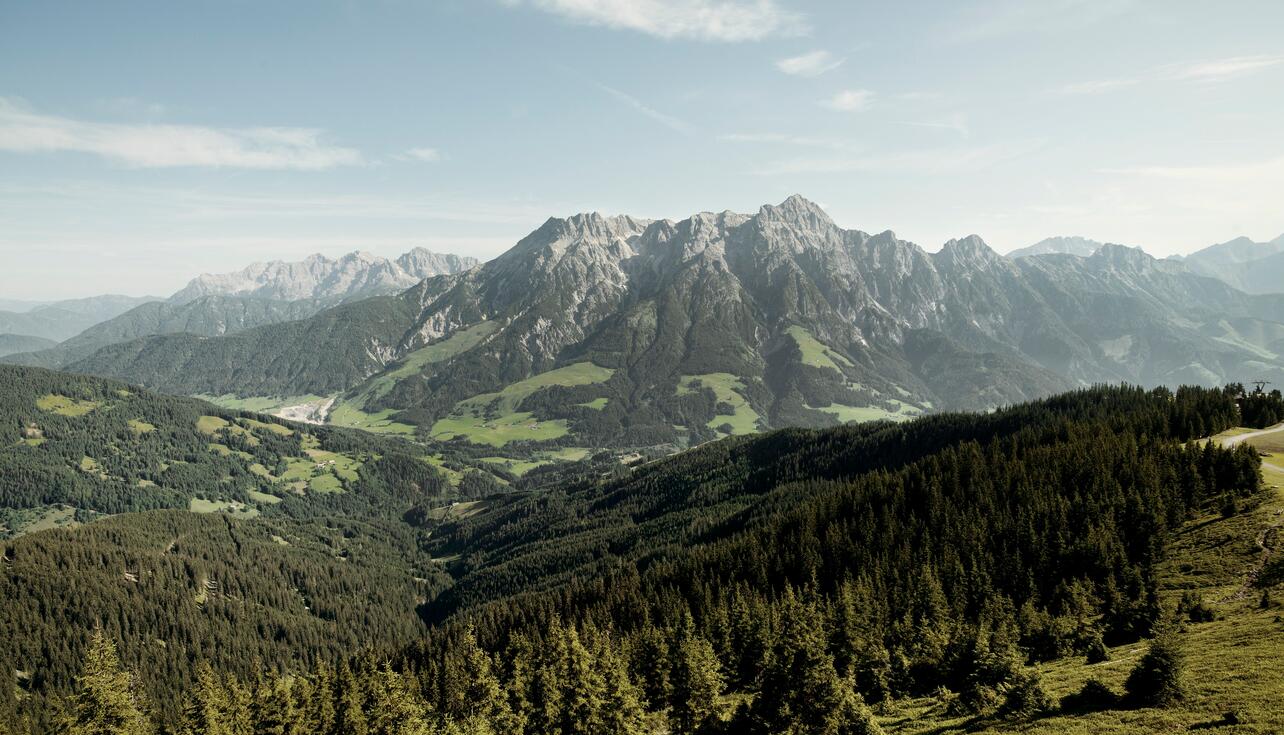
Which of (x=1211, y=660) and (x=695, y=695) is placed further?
(x=695, y=695)

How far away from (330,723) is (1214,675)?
94288 mm

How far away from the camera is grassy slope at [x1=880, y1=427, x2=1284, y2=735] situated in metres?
43.9

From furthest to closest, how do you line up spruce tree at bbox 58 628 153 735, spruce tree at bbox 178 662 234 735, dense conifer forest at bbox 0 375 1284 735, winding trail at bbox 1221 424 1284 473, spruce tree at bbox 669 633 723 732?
winding trail at bbox 1221 424 1284 473
spruce tree at bbox 178 662 234 735
spruce tree at bbox 669 633 723 732
dense conifer forest at bbox 0 375 1284 735
spruce tree at bbox 58 628 153 735

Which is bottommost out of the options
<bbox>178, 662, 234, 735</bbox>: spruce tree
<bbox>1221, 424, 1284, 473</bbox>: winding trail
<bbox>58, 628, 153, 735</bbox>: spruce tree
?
<bbox>178, 662, 234, 735</bbox>: spruce tree

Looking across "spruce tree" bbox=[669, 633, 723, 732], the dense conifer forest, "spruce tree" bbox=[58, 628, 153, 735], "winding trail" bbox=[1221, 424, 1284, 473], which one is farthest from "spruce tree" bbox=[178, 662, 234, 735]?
"winding trail" bbox=[1221, 424, 1284, 473]

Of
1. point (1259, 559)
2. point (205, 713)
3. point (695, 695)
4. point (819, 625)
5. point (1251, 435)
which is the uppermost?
point (1251, 435)

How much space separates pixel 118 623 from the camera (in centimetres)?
17738

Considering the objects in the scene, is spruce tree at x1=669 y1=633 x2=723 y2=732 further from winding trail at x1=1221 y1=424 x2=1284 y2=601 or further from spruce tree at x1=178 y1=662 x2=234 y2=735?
winding trail at x1=1221 y1=424 x2=1284 y2=601

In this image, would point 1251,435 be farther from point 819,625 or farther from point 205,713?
point 205,713

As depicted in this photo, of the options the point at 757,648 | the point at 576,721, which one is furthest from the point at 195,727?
the point at 757,648

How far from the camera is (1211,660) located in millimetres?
53156

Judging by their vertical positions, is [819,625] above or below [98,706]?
below

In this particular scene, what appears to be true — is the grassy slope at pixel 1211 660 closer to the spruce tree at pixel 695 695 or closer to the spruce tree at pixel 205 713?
the spruce tree at pixel 695 695

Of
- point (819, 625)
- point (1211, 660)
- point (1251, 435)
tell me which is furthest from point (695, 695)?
point (1251, 435)
